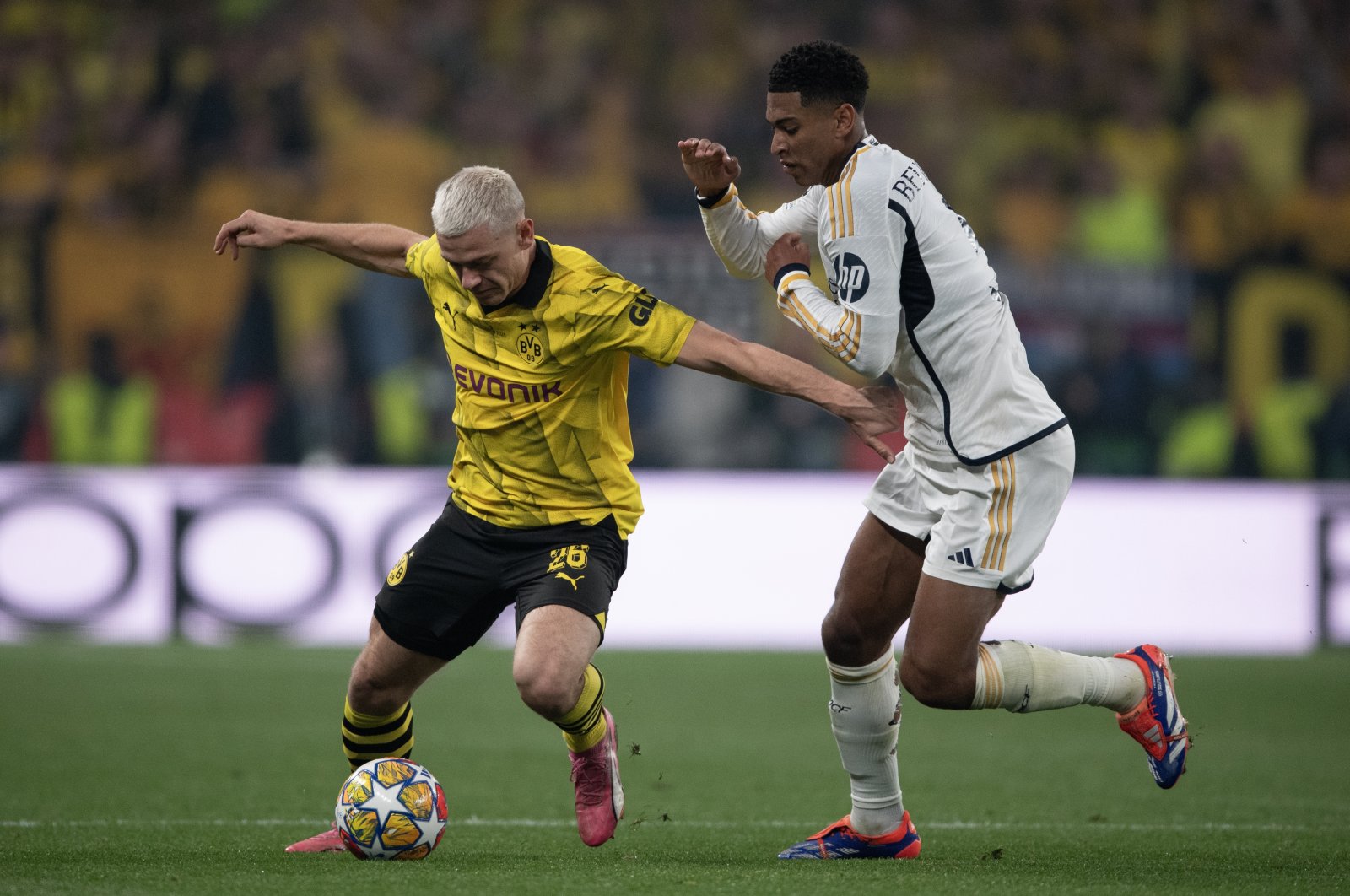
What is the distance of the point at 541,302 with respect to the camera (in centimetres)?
447

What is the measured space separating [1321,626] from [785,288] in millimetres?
7398

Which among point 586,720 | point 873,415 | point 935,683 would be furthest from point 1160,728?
point 586,720

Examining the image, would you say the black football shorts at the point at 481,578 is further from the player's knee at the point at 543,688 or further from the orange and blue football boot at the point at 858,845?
Answer: the orange and blue football boot at the point at 858,845

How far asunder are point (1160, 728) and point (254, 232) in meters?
2.97

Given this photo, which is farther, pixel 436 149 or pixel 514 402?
pixel 436 149

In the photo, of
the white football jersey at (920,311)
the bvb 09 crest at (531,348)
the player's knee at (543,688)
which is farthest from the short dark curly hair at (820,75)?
the player's knee at (543,688)

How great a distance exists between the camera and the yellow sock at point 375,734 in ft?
15.3

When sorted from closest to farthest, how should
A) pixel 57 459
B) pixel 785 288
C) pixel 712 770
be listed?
pixel 785 288
pixel 712 770
pixel 57 459

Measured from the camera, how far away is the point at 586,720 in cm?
447

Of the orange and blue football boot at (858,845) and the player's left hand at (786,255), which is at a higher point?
the player's left hand at (786,255)

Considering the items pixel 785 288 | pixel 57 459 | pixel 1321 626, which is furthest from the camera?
pixel 57 459

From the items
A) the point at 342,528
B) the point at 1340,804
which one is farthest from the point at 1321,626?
the point at 342,528

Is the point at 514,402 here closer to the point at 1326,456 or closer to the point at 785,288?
the point at 785,288

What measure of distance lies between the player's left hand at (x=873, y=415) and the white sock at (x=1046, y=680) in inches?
30.7
